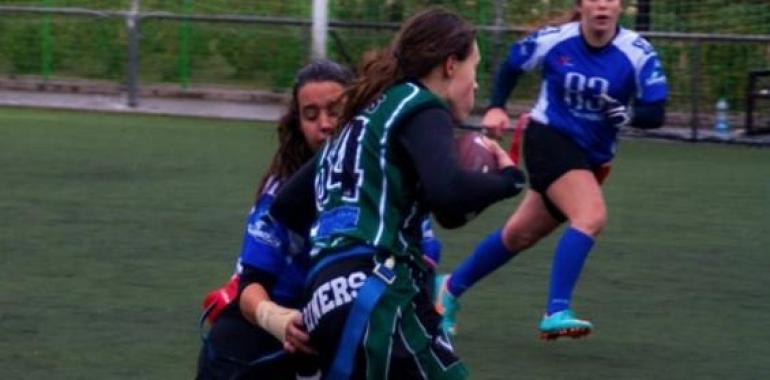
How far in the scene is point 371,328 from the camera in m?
3.46

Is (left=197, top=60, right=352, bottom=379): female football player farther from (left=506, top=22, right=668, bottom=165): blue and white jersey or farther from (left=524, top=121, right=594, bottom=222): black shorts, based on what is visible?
(left=506, top=22, right=668, bottom=165): blue and white jersey

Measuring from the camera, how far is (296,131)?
394 cm

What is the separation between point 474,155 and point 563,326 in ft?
10.5

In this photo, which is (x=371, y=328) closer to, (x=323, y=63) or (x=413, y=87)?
(x=413, y=87)

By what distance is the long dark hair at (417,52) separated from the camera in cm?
353

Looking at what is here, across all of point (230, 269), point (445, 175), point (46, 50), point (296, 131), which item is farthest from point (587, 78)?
point (46, 50)

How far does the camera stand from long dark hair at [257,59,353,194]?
3.91 metres

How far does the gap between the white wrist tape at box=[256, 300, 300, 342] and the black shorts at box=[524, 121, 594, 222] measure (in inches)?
123

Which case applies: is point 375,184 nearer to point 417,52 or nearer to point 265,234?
point 417,52

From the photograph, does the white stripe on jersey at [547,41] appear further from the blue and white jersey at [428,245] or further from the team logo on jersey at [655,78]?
the blue and white jersey at [428,245]

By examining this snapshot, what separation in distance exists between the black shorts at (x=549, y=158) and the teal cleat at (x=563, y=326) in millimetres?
453

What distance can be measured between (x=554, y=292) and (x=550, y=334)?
17 centimetres

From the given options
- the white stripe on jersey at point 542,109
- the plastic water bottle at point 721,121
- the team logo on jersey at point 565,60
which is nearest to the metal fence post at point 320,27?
the plastic water bottle at point 721,121

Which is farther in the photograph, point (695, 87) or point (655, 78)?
point (695, 87)
